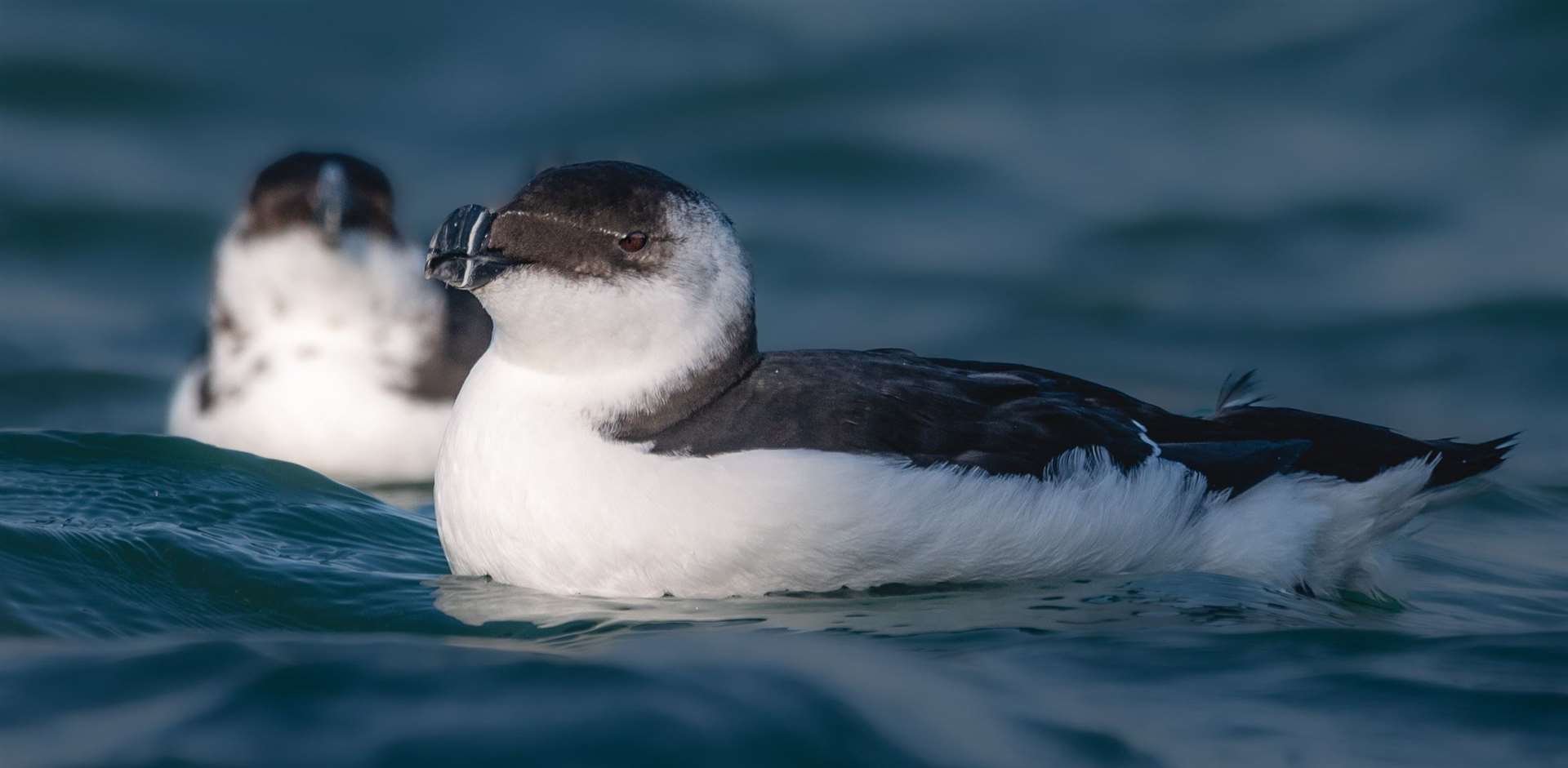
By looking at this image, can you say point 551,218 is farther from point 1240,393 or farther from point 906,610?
point 1240,393

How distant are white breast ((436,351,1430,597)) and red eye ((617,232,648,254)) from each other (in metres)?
0.43

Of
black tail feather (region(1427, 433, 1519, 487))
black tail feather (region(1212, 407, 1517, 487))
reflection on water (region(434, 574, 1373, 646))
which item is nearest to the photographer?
reflection on water (region(434, 574, 1373, 646))

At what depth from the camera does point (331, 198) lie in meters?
9.32

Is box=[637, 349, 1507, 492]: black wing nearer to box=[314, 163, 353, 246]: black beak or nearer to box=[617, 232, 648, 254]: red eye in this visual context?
box=[617, 232, 648, 254]: red eye

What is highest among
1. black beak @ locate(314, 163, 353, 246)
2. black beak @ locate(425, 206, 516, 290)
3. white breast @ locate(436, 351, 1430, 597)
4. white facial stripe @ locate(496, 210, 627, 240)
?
black beak @ locate(314, 163, 353, 246)

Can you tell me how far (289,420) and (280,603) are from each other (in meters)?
3.55

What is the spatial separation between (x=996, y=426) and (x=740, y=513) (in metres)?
0.92

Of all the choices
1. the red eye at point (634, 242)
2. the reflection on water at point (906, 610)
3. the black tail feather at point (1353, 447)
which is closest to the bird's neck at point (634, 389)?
the red eye at point (634, 242)

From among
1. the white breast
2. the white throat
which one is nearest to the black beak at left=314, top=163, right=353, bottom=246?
the white breast

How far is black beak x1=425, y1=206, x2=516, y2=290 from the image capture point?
18.3 ft

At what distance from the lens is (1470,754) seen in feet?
15.1

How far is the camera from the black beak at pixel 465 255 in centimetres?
559

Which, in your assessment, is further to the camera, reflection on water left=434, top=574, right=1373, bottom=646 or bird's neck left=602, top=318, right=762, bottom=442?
bird's neck left=602, top=318, right=762, bottom=442

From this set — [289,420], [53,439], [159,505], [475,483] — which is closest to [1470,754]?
[475,483]
